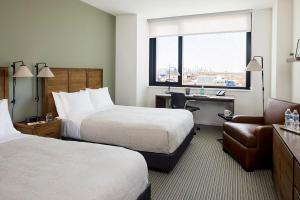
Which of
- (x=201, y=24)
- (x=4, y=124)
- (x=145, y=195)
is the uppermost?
(x=201, y=24)

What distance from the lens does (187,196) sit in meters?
2.46

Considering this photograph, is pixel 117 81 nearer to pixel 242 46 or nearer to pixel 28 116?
pixel 28 116

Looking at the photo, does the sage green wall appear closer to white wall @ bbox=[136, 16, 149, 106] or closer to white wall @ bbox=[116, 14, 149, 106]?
white wall @ bbox=[116, 14, 149, 106]

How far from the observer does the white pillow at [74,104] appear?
3637mm

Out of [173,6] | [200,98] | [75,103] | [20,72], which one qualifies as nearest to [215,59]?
[200,98]

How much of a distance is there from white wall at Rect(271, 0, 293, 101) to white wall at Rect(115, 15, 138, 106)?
2.99m

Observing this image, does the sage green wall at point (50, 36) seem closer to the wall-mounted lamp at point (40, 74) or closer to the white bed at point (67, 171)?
the wall-mounted lamp at point (40, 74)

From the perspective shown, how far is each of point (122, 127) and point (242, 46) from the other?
3.85 metres

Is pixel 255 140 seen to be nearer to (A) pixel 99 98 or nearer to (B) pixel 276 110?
(B) pixel 276 110

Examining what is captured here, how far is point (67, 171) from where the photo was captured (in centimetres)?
162

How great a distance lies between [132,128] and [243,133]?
1.55 m

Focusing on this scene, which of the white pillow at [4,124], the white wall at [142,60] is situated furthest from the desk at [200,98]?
the white pillow at [4,124]

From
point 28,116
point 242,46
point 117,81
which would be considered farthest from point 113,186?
point 242,46

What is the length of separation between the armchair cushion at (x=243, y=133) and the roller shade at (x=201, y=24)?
8.84 feet
